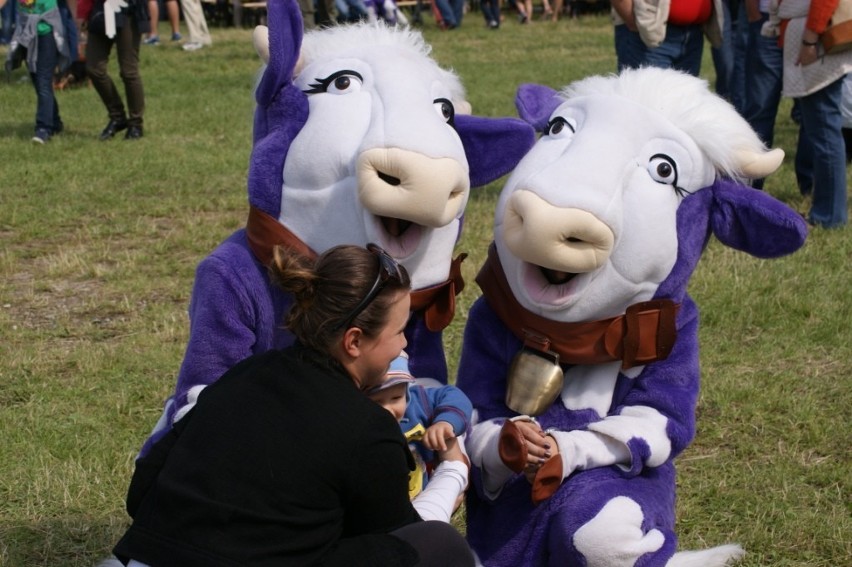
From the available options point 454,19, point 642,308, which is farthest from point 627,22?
point 454,19

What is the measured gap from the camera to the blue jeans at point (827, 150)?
20.5 ft

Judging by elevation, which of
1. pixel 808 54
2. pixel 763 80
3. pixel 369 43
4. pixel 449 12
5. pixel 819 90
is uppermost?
pixel 369 43

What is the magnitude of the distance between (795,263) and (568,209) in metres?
3.44

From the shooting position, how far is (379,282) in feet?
7.64

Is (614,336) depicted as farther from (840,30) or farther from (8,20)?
(8,20)

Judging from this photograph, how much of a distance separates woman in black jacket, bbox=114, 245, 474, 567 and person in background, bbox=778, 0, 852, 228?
4.32 meters


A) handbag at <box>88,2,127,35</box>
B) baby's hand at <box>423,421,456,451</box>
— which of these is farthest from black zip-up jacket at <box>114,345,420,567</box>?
handbag at <box>88,2,127,35</box>

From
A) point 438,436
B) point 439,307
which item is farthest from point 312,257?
point 438,436

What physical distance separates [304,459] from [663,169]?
1186 mm

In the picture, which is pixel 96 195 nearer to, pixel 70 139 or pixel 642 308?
pixel 70 139

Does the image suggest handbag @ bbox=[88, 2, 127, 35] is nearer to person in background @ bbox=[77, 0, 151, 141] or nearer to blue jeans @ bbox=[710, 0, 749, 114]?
person in background @ bbox=[77, 0, 151, 141]

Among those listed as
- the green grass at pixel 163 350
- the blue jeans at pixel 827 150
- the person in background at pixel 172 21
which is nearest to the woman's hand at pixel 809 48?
the blue jeans at pixel 827 150

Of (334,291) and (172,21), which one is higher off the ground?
(334,291)

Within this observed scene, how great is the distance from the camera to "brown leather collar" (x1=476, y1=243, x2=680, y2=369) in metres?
2.84
